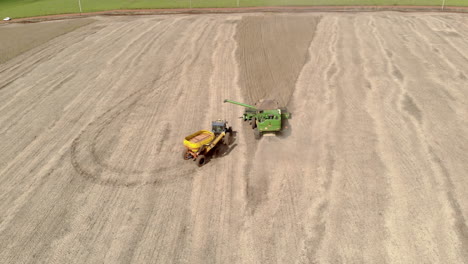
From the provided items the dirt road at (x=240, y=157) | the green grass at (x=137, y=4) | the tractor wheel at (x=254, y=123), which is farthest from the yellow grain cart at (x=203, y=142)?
the green grass at (x=137, y=4)

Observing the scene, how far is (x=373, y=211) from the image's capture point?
1005cm

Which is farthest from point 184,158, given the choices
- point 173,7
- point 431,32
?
point 173,7

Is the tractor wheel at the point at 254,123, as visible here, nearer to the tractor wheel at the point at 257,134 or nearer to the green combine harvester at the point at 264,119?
the green combine harvester at the point at 264,119

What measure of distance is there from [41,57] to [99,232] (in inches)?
737

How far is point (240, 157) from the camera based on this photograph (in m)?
12.6

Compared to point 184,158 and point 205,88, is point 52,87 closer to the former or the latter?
point 205,88

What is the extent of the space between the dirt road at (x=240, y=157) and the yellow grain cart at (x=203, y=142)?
0.40 meters

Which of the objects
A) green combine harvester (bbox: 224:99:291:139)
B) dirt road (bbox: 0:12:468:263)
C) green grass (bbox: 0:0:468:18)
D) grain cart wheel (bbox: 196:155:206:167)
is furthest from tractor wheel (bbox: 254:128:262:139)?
green grass (bbox: 0:0:468:18)

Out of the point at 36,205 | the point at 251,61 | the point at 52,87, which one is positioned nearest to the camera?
the point at 36,205

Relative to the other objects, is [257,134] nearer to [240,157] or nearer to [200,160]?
[240,157]

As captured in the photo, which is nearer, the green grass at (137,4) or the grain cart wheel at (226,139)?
the grain cart wheel at (226,139)

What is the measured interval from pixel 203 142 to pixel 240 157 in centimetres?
154

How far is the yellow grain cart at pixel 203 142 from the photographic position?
1196 centimetres

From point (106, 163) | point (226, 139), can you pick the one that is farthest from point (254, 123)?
point (106, 163)
